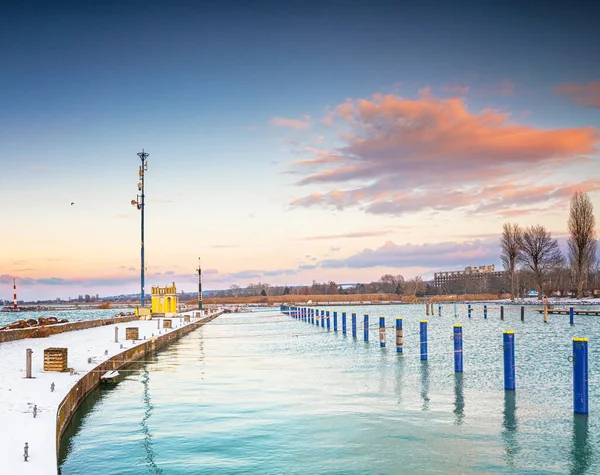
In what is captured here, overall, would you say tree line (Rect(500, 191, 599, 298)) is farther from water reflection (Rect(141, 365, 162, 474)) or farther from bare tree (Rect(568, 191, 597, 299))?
water reflection (Rect(141, 365, 162, 474))

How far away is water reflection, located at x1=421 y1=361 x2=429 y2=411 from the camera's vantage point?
16.6 metres

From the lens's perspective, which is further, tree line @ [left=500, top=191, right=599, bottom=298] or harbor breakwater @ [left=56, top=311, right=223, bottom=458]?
tree line @ [left=500, top=191, right=599, bottom=298]

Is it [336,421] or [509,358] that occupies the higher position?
[509,358]

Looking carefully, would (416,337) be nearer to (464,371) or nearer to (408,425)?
(464,371)

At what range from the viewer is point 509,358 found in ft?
57.1

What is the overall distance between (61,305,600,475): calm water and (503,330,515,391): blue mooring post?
0.33 m

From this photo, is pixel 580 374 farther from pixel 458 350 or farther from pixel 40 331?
pixel 40 331

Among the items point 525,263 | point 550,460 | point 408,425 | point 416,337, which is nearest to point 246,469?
point 408,425

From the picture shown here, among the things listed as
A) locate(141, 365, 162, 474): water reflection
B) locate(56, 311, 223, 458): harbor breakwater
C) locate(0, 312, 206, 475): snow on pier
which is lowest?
locate(141, 365, 162, 474): water reflection

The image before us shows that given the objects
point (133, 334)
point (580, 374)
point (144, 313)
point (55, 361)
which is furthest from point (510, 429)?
point (144, 313)

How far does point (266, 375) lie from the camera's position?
72.5ft

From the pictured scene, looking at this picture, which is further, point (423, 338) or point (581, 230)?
point (581, 230)

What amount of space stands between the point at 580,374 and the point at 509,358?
3.68 metres

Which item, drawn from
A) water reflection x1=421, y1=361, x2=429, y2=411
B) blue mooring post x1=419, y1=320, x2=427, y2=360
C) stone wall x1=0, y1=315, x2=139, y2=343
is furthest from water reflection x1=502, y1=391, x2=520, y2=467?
stone wall x1=0, y1=315, x2=139, y2=343
